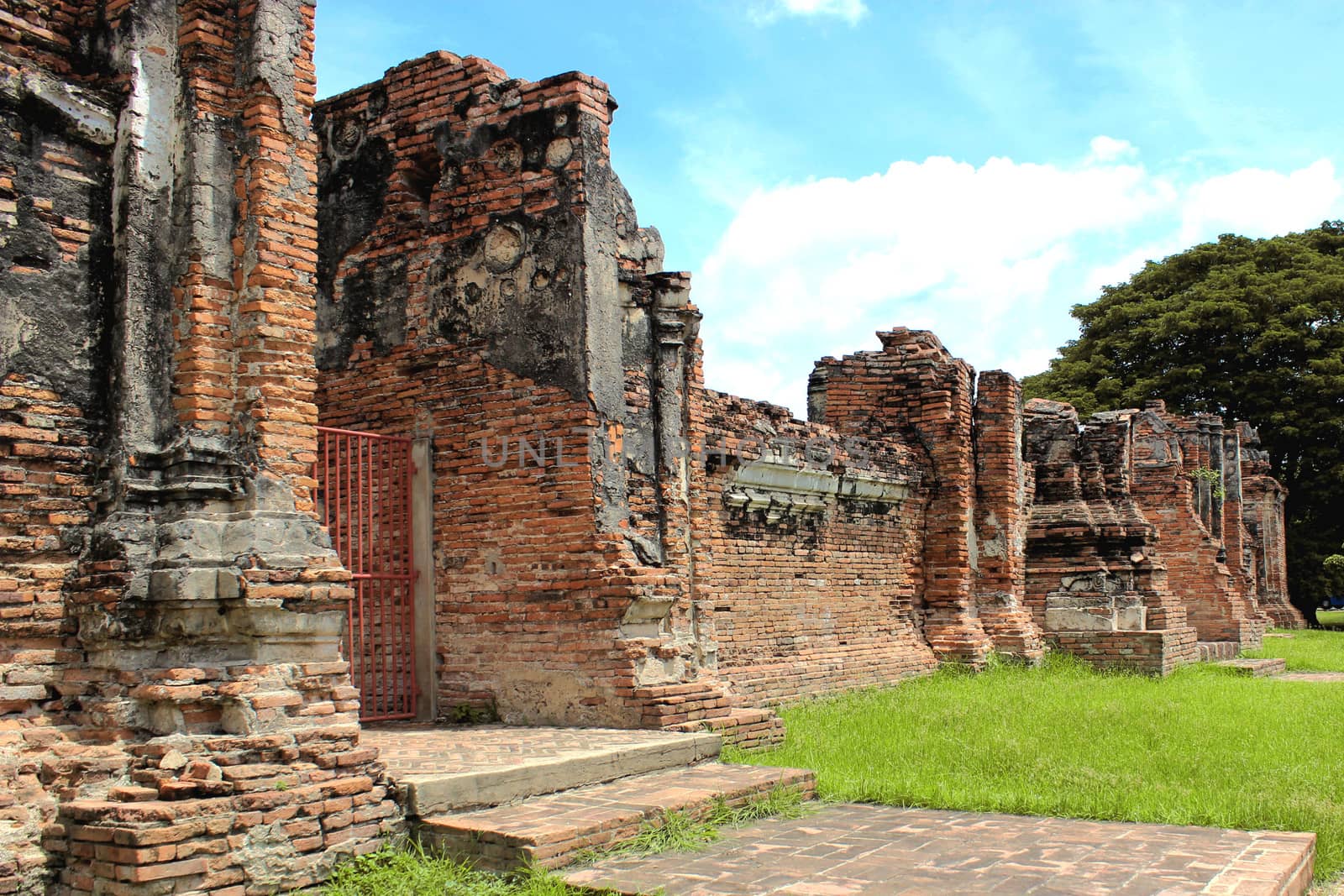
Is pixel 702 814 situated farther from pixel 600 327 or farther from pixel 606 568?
pixel 600 327

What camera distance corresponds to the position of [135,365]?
5887 mm

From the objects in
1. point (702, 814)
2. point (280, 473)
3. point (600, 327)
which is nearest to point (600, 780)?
point (702, 814)

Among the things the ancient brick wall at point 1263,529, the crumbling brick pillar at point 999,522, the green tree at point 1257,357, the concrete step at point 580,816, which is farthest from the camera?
the green tree at point 1257,357

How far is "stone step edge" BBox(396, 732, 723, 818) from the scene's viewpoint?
5883 mm

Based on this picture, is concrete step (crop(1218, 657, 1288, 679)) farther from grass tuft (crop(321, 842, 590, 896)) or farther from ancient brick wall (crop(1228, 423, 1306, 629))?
grass tuft (crop(321, 842, 590, 896))

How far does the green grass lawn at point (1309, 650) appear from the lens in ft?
60.1

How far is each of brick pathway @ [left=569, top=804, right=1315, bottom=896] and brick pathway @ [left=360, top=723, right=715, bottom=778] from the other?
112cm

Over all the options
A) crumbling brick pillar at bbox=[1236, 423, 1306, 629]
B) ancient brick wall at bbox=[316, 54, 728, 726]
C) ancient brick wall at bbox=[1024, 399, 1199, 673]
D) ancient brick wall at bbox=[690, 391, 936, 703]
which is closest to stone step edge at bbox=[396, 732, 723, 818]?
ancient brick wall at bbox=[316, 54, 728, 726]

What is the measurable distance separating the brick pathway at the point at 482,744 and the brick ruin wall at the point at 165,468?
0.73 m

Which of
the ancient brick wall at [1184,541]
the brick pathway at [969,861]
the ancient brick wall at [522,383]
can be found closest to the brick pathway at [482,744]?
the ancient brick wall at [522,383]

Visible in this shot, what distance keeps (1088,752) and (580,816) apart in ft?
14.4

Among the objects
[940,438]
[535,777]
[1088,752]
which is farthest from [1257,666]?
[535,777]

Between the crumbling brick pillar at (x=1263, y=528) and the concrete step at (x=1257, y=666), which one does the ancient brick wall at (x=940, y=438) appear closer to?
the concrete step at (x=1257, y=666)

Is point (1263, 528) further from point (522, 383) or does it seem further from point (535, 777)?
point (535, 777)
